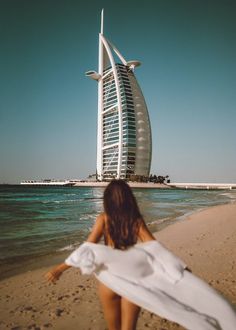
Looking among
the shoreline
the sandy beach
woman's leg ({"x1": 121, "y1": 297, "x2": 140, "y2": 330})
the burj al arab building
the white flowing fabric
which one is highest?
the burj al arab building

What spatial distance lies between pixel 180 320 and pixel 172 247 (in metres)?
5.80

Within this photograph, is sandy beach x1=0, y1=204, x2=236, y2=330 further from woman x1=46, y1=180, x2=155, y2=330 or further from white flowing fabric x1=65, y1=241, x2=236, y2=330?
white flowing fabric x1=65, y1=241, x2=236, y2=330

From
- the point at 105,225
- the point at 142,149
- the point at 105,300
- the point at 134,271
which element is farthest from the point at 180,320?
the point at 142,149

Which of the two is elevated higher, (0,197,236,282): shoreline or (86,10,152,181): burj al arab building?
(86,10,152,181): burj al arab building

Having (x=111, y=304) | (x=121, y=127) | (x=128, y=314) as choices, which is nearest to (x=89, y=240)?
(x=111, y=304)

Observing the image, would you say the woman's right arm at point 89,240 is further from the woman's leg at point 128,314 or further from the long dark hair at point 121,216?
the woman's leg at point 128,314

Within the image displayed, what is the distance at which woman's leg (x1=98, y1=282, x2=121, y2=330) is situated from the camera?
91.0 inches

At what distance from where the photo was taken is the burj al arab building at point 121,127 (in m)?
100

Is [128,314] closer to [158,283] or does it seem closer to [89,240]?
[158,283]

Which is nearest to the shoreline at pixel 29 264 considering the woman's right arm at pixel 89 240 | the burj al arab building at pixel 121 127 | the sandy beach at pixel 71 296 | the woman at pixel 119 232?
the sandy beach at pixel 71 296

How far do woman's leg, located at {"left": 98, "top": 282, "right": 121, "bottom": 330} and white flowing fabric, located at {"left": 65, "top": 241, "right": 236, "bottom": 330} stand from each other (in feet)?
0.62

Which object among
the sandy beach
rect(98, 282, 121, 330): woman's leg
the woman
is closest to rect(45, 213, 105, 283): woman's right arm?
the woman

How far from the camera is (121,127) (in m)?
98.8

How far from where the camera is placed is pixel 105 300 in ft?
7.70
